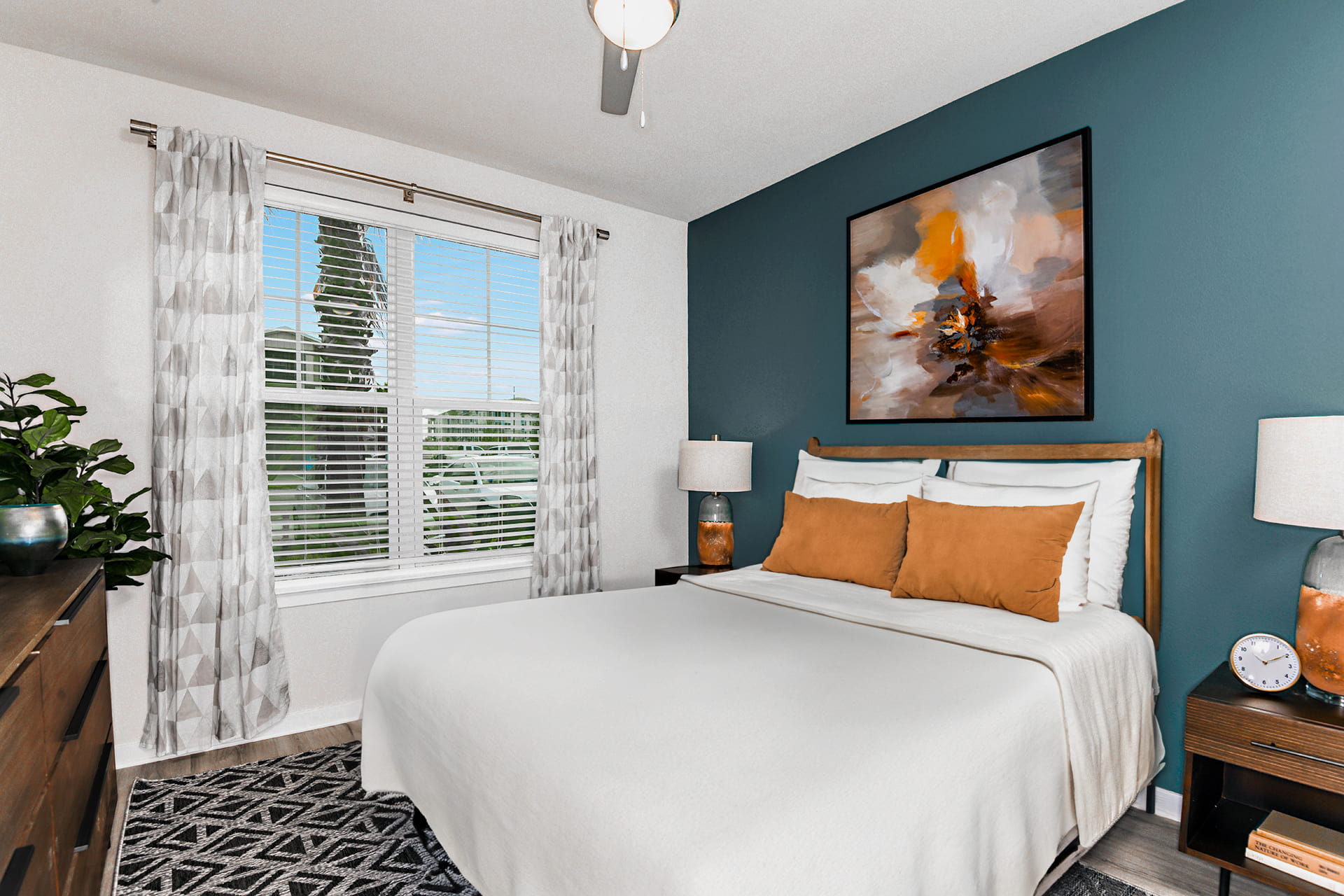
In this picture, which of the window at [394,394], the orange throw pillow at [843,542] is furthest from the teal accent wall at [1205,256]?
the window at [394,394]

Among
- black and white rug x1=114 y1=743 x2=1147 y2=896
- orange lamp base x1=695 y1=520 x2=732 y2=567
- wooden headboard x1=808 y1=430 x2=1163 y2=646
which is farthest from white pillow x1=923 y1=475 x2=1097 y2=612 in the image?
orange lamp base x1=695 y1=520 x2=732 y2=567

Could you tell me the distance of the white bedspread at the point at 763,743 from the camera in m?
1.09

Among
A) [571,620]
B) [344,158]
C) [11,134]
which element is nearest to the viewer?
[571,620]

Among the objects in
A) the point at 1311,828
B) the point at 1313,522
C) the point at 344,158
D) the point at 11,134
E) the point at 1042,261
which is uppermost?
the point at 344,158

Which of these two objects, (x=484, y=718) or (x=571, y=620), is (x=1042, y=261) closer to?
(x=571, y=620)

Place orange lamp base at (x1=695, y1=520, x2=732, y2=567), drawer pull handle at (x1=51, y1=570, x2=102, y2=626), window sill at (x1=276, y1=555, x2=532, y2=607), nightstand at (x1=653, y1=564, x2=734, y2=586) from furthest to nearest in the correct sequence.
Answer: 1. orange lamp base at (x1=695, y1=520, x2=732, y2=567)
2. nightstand at (x1=653, y1=564, x2=734, y2=586)
3. window sill at (x1=276, y1=555, x2=532, y2=607)
4. drawer pull handle at (x1=51, y1=570, x2=102, y2=626)

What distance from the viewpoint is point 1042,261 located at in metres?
2.68

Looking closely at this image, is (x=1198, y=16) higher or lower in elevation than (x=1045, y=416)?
higher

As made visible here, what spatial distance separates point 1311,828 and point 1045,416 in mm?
1450

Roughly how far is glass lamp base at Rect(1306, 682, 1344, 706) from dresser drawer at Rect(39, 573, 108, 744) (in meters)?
2.92

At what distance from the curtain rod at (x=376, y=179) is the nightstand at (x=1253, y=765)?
3.53 m

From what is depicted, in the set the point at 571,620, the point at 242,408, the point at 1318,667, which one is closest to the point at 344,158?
the point at 242,408

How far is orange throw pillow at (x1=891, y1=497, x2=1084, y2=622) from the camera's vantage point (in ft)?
7.18

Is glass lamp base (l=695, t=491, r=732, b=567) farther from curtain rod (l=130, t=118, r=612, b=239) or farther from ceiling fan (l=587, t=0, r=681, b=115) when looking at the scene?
ceiling fan (l=587, t=0, r=681, b=115)
